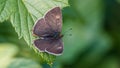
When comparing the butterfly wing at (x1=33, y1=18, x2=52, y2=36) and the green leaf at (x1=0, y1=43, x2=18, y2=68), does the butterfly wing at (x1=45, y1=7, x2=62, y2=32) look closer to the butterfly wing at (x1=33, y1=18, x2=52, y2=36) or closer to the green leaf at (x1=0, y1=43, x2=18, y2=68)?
the butterfly wing at (x1=33, y1=18, x2=52, y2=36)

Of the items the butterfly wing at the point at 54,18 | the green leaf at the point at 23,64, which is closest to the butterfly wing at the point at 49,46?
the butterfly wing at the point at 54,18

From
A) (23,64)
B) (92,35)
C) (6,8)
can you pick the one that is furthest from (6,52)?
(92,35)

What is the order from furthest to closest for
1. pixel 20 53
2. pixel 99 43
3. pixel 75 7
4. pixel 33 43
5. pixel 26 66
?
pixel 99 43
pixel 75 7
pixel 20 53
pixel 26 66
pixel 33 43

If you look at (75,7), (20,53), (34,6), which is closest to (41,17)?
(34,6)

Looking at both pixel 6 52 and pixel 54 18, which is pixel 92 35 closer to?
pixel 6 52

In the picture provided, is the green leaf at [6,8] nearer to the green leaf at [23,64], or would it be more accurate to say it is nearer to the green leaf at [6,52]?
the green leaf at [23,64]

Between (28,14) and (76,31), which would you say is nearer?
(28,14)

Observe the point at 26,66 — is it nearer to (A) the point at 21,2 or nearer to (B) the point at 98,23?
(A) the point at 21,2
